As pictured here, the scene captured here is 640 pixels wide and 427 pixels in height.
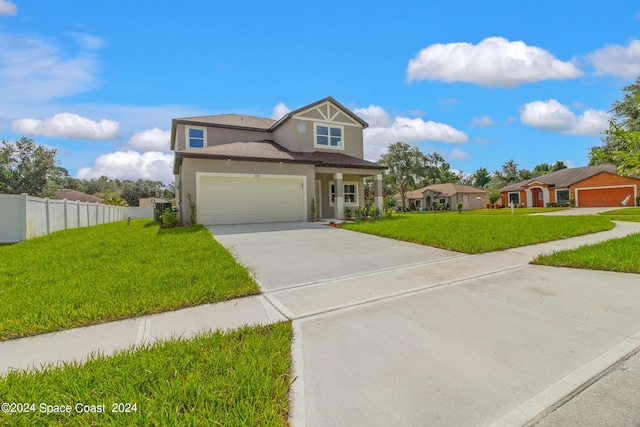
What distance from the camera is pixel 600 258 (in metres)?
6.10

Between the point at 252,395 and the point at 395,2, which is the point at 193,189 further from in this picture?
the point at 252,395

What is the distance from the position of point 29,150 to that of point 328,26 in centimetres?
3636

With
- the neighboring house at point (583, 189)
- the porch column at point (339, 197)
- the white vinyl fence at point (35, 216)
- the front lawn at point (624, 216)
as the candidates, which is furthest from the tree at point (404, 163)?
the white vinyl fence at point (35, 216)

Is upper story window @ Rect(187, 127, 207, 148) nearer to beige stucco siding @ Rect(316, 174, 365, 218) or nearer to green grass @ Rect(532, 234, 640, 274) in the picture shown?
beige stucco siding @ Rect(316, 174, 365, 218)

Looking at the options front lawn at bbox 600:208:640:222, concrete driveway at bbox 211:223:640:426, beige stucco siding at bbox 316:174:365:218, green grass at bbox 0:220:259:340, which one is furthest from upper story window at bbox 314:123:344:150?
front lawn at bbox 600:208:640:222

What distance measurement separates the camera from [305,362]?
8.79 feet

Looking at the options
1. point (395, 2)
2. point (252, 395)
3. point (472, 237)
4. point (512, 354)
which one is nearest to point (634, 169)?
point (472, 237)

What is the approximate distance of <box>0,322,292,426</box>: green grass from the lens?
76.9 inches

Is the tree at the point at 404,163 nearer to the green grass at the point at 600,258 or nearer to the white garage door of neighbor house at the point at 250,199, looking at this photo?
the white garage door of neighbor house at the point at 250,199

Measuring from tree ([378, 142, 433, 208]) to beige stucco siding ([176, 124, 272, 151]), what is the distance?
83.0 ft

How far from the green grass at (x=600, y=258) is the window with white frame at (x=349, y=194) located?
12152 mm

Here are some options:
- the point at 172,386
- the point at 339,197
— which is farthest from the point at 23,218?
the point at 172,386

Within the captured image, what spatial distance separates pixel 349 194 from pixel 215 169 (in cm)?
846

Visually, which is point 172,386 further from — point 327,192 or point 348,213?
point 327,192
